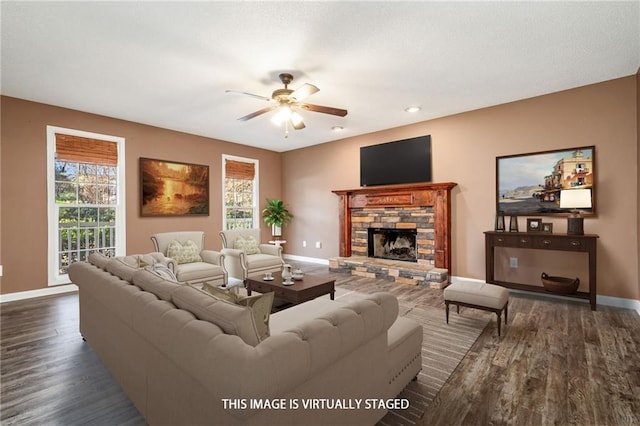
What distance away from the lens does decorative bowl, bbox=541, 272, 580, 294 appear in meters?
3.79

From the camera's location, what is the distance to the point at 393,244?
19.6 feet

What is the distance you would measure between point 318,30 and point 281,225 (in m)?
5.50

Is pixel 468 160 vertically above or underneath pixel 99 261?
above

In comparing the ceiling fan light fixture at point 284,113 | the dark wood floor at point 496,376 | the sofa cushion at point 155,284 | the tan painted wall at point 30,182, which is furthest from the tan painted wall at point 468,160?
the sofa cushion at point 155,284

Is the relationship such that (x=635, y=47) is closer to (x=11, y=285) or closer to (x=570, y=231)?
(x=570, y=231)

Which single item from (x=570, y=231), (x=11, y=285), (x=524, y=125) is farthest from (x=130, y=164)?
(x=570, y=231)

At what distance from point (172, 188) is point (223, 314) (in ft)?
17.2

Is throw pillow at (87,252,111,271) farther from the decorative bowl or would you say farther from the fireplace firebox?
the decorative bowl

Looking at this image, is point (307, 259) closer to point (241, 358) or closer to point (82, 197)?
point (82, 197)

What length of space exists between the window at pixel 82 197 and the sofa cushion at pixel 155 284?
374 centimetres

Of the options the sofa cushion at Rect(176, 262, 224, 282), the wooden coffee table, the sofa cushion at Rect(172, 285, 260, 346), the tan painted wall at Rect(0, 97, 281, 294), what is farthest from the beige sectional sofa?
the tan painted wall at Rect(0, 97, 281, 294)

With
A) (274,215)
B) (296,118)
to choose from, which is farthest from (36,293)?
(296,118)

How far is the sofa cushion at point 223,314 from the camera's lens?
1.25 meters

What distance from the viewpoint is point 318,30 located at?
8.76 ft
